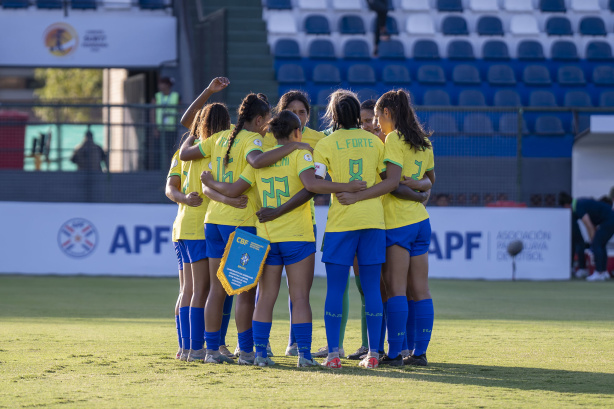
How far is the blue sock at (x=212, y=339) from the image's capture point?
20.5 ft

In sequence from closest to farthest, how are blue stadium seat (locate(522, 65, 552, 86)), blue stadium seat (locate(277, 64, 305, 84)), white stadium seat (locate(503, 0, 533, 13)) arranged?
blue stadium seat (locate(277, 64, 305, 84)) < blue stadium seat (locate(522, 65, 552, 86)) < white stadium seat (locate(503, 0, 533, 13))

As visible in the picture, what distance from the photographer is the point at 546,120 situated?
1828 cm

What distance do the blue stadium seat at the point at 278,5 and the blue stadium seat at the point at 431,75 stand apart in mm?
3463

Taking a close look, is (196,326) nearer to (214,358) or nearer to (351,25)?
(214,358)

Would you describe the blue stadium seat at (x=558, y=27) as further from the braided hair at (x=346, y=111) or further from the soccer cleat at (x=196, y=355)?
the soccer cleat at (x=196, y=355)

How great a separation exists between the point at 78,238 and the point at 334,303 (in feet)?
32.2

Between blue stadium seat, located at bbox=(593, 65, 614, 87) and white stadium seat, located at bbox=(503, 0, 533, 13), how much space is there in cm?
236

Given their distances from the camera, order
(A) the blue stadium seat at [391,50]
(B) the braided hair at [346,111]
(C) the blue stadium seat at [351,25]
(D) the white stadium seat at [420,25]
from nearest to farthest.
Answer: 1. (B) the braided hair at [346,111]
2. (A) the blue stadium seat at [391,50]
3. (C) the blue stadium seat at [351,25]
4. (D) the white stadium seat at [420,25]

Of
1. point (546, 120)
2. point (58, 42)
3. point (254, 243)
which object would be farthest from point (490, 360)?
point (58, 42)

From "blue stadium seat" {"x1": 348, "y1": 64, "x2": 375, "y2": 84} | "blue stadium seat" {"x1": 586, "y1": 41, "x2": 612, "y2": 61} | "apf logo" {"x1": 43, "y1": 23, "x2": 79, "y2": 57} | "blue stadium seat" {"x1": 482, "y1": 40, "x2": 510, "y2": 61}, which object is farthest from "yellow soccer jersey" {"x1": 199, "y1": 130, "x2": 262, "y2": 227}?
"blue stadium seat" {"x1": 586, "y1": 41, "x2": 612, "y2": 61}

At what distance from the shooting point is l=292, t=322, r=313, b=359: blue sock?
6.02m

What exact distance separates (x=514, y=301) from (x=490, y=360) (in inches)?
208

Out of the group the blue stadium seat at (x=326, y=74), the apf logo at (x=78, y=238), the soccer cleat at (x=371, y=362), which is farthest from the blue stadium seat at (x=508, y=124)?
the soccer cleat at (x=371, y=362)

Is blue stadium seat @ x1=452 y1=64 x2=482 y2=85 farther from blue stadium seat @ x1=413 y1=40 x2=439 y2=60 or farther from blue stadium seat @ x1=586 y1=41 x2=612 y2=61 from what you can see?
blue stadium seat @ x1=586 y1=41 x2=612 y2=61
